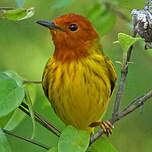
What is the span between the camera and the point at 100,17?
11.5ft

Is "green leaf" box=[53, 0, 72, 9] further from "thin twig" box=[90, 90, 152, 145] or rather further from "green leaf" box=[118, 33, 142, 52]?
"thin twig" box=[90, 90, 152, 145]

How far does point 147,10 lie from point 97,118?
1400 mm

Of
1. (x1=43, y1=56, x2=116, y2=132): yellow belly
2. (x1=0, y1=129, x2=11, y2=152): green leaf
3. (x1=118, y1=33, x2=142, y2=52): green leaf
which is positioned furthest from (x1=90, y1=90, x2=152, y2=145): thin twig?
(x1=43, y1=56, x2=116, y2=132): yellow belly

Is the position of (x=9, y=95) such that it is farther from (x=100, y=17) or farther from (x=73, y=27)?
(x=73, y=27)

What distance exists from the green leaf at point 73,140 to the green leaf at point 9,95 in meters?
0.29

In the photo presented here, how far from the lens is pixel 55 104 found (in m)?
3.71

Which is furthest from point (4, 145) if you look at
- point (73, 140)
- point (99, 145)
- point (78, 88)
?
point (78, 88)

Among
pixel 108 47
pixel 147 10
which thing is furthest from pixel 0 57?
pixel 147 10

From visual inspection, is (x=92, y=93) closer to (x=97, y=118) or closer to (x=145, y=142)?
(x=97, y=118)

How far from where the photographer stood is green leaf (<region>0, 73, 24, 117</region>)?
7.35ft

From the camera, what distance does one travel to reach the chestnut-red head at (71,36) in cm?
372

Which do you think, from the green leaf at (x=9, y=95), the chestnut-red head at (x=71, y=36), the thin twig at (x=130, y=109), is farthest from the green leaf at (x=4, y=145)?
the chestnut-red head at (x=71, y=36)

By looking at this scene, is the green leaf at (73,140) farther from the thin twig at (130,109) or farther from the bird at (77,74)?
the bird at (77,74)

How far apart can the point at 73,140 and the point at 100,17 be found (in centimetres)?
131
